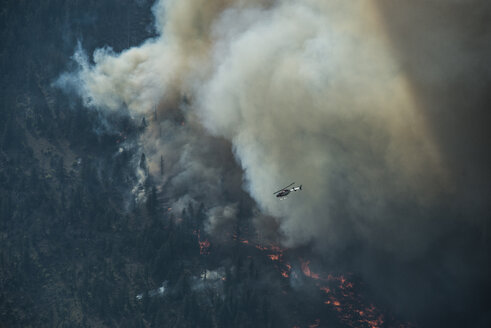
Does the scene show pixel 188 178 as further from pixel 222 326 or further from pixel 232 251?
pixel 222 326

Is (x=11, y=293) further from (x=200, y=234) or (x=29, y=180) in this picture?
(x=200, y=234)

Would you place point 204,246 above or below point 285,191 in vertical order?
above

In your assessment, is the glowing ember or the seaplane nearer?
the seaplane

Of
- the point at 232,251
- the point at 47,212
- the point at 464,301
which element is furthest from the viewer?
the point at 47,212

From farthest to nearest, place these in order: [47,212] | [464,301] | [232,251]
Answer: [47,212] < [232,251] < [464,301]

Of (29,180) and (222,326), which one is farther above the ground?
(29,180)

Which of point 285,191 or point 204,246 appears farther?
point 204,246

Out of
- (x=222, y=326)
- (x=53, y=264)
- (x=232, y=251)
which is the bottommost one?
(x=222, y=326)

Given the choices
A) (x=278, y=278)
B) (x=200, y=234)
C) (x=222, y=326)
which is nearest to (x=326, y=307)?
(x=278, y=278)

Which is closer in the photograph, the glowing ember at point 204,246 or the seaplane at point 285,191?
the seaplane at point 285,191

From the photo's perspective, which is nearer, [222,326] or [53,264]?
[222,326]

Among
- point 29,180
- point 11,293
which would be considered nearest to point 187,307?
point 11,293
